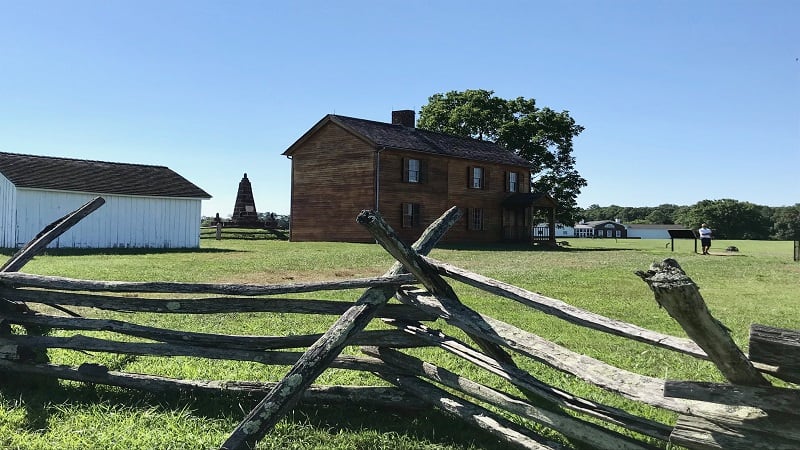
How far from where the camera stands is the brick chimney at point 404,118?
35906mm

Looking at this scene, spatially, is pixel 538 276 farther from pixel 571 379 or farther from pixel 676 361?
pixel 571 379

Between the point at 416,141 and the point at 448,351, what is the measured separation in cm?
2877

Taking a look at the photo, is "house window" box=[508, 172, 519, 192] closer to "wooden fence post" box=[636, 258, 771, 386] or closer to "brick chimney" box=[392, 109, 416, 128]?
"brick chimney" box=[392, 109, 416, 128]

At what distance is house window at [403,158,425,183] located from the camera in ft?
100

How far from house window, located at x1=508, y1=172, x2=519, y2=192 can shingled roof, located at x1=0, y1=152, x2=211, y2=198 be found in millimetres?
18947

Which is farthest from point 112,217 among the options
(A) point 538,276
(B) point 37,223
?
(A) point 538,276

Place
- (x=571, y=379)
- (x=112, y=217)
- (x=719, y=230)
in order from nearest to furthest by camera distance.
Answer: (x=571, y=379) < (x=112, y=217) < (x=719, y=230)

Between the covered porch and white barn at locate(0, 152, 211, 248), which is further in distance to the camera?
the covered porch

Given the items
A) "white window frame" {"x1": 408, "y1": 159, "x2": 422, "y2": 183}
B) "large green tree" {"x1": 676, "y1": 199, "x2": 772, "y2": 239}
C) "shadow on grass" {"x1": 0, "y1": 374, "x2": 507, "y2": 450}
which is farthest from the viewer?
"large green tree" {"x1": 676, "y1": 199, "x2": 772, "y2": 239}

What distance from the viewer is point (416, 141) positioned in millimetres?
32312

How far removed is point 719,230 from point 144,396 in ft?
397

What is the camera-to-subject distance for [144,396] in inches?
187

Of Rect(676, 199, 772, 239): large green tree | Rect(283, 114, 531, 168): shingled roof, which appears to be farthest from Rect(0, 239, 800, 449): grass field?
Rect(676, 199, 772, 239): large green tree

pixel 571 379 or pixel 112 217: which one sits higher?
pixel 112 217
